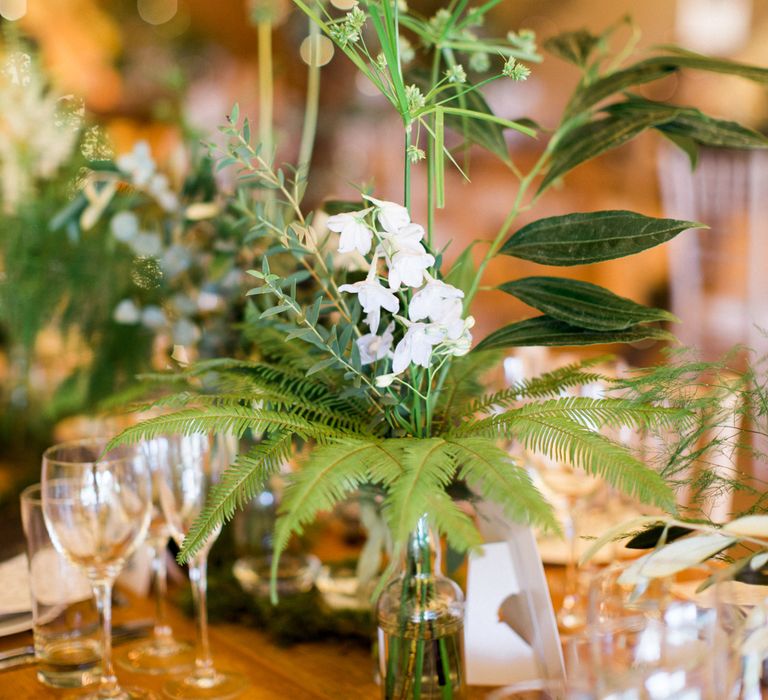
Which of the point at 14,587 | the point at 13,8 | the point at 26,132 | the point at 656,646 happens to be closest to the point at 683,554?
the point at 656,646

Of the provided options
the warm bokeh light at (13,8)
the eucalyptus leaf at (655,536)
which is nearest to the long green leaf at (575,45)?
the eucalyptus leaf at (655,536)

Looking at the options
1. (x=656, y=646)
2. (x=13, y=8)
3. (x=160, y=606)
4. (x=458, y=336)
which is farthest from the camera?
(x=13, y=8)

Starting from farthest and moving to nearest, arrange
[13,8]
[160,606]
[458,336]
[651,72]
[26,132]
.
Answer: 1. [13,8]
2. [26,132]
3. [160,606]
4. [651,72]
5. [458,336]

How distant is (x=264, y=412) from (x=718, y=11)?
418 centimetres

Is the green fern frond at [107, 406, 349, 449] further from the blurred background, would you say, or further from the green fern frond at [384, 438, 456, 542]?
the blurred background

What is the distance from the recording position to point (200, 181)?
115 centimetres

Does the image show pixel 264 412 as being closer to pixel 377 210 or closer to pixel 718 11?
pixel 377 210

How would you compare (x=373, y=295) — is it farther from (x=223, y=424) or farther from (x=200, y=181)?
(x=200, y=181)

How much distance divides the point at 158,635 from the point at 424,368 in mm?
487

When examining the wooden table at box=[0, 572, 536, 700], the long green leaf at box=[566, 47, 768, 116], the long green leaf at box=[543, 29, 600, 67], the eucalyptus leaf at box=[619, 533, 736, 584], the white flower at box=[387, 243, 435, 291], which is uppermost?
the long green leaf at box=[543, 29, 600, 67]

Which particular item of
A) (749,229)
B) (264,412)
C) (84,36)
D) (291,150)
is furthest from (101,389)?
(291,150)

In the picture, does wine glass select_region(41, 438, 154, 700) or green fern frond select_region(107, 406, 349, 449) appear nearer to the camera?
green fern frond select_region(107, 406, 349, 449)

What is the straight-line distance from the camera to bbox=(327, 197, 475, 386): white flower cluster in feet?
2.02

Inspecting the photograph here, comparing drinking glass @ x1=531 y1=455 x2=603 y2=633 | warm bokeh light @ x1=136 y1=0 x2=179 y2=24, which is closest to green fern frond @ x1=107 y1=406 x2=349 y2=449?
drinking glass @ x1=531 y1=455 x2=603 y2=633
